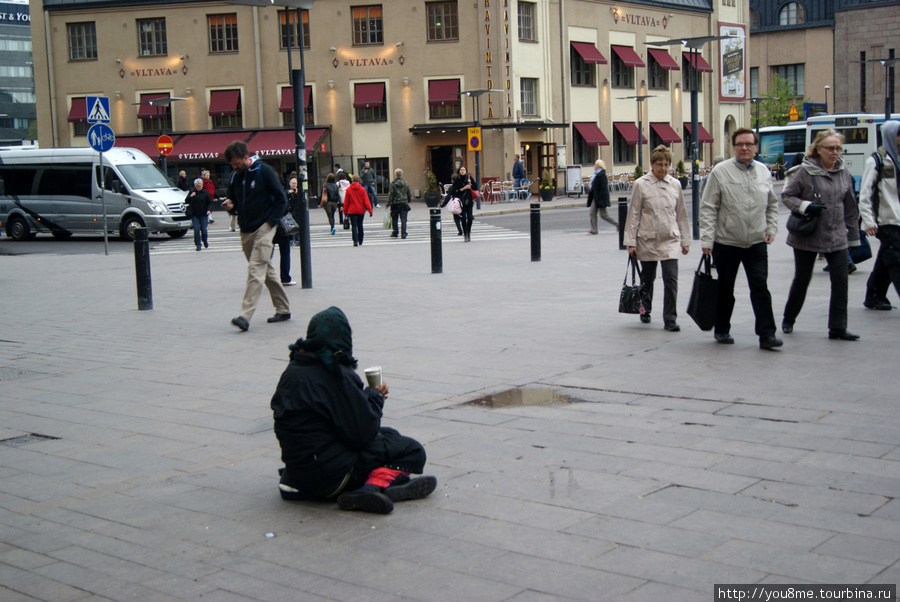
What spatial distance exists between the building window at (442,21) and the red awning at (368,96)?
315 cm

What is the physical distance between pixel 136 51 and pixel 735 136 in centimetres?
4212

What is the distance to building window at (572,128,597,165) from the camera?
4744 centimetres

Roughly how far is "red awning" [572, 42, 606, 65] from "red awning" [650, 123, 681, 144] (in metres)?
5.79

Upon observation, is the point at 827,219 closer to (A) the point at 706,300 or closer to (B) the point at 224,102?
(A) the point at 706,300

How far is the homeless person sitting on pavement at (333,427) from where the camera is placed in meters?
4.65

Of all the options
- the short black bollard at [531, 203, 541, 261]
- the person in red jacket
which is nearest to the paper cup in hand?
the short black bollard at [531, 203, 541, 261]

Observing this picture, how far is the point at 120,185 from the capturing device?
2789 cm

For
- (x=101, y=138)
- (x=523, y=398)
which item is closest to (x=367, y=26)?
(x=101, y=138)

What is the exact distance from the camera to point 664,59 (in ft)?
169

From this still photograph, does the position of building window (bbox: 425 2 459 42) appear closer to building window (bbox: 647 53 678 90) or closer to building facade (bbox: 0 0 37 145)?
building window (bbox: 647 53 678 90)

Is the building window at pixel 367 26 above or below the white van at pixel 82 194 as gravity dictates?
above

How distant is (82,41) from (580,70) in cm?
2349

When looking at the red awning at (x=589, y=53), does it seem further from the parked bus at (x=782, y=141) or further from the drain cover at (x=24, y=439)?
the drain cover at (x=24, y=439)

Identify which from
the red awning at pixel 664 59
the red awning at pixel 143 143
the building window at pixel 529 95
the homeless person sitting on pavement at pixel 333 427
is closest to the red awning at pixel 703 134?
the red awning at pixel 664 59
